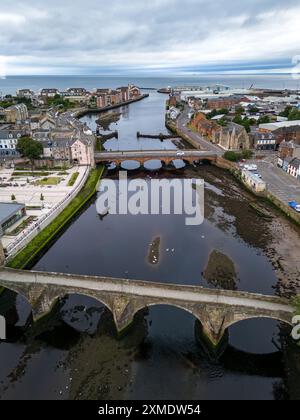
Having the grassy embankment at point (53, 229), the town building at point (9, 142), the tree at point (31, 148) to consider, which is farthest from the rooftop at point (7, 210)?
the town building at point (9, 142)

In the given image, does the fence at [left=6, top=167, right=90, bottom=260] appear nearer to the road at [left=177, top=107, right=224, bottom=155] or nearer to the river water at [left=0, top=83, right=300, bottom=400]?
the river water at [left=0, top=83, right=300, bottom=400]

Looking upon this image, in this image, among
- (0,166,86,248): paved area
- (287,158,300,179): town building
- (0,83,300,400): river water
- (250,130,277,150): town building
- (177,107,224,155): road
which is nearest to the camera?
(0,83,300,400): river water

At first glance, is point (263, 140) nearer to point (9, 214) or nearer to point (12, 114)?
point (9, 214)

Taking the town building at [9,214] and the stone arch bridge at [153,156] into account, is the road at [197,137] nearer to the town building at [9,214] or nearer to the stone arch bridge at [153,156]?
the stone arch bridge at [153,156]

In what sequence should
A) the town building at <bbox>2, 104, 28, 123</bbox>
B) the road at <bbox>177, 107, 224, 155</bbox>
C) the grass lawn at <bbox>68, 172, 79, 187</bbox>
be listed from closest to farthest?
the grass lawn at <bbox>68, 172, 79, 187</bbox>
the road at <bbox>177, 107, 224, 155</bbox>
the town building at <bbox>2, 104, 28, 123</bbox>

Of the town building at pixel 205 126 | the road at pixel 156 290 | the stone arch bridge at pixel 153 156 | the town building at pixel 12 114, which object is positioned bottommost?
the road at pixel 156 290

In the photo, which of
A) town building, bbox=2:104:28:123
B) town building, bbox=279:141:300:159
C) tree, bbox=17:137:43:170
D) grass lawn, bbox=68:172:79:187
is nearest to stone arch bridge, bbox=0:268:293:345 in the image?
grass lawn, bbox=68:172:79:187

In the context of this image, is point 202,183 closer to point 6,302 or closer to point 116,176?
point 116,176
